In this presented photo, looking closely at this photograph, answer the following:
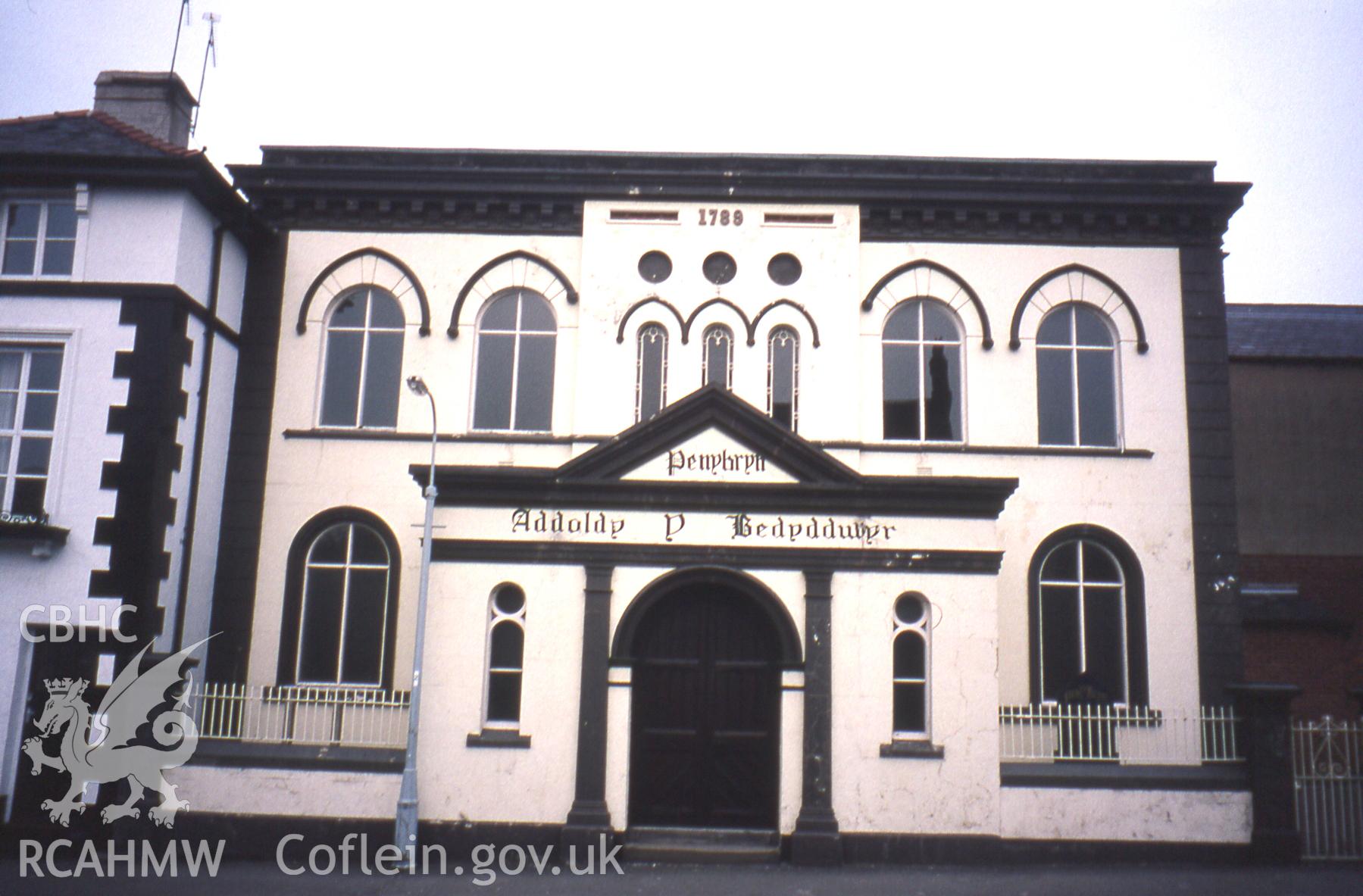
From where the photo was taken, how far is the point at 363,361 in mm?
16484

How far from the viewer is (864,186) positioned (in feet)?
53.5

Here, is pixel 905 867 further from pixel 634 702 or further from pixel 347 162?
pixel 347 162

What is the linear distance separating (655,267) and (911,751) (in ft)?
26.4

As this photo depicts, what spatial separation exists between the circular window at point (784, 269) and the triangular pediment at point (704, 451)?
129 inches

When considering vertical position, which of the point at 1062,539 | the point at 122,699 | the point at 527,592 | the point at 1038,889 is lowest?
the point at 1038,889

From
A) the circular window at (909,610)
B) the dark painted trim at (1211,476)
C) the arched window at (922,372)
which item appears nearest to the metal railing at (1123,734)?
the dark painted trim at (1211,476)

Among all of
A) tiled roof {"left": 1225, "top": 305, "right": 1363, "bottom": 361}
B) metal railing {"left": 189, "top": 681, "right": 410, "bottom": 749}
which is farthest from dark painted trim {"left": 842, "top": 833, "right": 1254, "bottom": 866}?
tiled roof {"left": 1225, "top": 305, "right": 1363, "bottom": 361}

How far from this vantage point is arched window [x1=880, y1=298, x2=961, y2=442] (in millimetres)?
16047

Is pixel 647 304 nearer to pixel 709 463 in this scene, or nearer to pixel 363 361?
pixel 709 463

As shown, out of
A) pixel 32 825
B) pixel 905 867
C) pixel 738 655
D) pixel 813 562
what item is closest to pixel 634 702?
pixel 738 655

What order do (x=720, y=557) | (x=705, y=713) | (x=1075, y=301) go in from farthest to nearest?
(x=1075, y=301) → (x=720, y=557) → (x=705, y=713)

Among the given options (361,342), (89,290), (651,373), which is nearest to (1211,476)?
(651,373)

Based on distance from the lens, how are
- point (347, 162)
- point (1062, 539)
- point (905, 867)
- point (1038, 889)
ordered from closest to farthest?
point (1038, 889) < point (905, 867) < point (1062, 539) < point (347, 162)

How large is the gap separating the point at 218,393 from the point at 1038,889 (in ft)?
42.2
